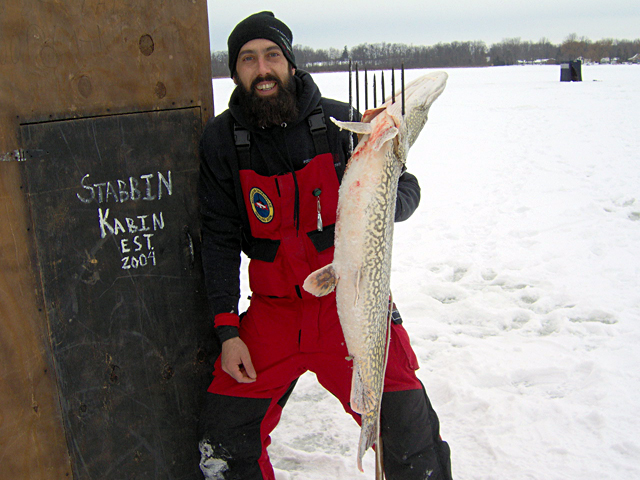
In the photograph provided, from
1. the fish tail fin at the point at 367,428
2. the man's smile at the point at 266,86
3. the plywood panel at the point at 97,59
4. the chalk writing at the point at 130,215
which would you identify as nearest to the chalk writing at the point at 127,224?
the chalk writing at the point at 130,215

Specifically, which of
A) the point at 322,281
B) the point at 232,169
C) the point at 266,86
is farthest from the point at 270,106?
the point at 322,281

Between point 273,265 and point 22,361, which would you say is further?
point 273,265

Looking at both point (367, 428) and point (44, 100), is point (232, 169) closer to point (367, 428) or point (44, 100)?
point (44, 100)

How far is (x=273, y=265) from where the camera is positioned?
8.48 ft

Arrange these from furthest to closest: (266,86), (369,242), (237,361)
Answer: (266,86) → (237,361) → (369,242)

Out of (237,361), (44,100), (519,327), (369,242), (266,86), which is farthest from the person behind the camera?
(519,327)

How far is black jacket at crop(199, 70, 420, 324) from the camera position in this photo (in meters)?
2.58

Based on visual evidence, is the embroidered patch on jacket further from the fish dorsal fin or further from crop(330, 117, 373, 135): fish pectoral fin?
the fish dorsal fin

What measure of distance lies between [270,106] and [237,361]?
128 centimetres

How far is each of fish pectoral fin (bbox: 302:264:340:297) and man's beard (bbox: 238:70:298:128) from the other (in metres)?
0.90

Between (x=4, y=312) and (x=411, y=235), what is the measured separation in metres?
4.96

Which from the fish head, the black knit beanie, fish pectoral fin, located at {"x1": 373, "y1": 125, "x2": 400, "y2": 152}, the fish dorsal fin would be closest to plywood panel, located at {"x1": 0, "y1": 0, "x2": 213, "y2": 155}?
the black knit beanie

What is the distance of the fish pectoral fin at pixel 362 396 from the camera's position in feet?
6.98

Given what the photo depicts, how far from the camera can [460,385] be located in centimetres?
354
